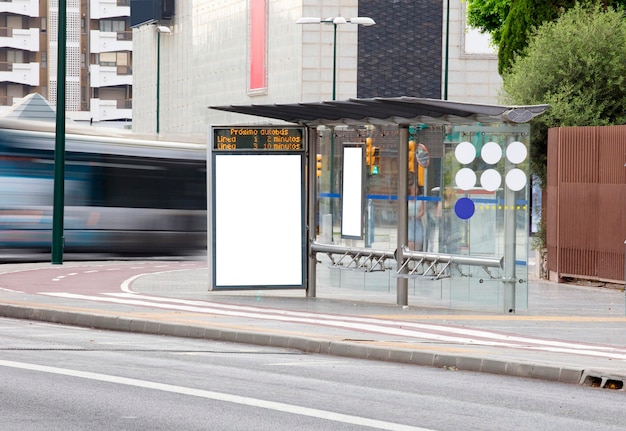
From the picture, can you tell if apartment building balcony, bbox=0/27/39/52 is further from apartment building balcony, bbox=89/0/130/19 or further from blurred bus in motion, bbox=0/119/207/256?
blurred bus in motion, bbox=0/119/207/256

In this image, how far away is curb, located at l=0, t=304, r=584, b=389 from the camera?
42.3ft

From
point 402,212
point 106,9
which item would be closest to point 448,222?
point 402,212

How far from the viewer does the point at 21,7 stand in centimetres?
11638

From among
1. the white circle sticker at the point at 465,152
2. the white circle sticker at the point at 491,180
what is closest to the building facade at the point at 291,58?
the white circle sticker at the point at 465,152

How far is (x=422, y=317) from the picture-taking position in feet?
61.4

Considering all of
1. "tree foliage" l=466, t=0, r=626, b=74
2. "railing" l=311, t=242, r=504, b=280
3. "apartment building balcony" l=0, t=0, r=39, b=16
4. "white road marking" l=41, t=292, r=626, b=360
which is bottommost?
"white road marking" l=41, t=292, r=626, b=360

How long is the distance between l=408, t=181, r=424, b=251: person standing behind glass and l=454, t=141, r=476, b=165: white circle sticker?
87 cm

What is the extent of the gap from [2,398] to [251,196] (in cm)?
1108

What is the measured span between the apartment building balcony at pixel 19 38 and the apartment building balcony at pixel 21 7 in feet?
4.49

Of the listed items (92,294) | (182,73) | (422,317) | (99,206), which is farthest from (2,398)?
(182,73)

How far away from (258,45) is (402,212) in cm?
6192

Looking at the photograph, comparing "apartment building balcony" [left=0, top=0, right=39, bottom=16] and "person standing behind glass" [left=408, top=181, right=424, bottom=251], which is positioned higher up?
"apartment building balcony" [left=0, top=0, right=39, bottom=16]

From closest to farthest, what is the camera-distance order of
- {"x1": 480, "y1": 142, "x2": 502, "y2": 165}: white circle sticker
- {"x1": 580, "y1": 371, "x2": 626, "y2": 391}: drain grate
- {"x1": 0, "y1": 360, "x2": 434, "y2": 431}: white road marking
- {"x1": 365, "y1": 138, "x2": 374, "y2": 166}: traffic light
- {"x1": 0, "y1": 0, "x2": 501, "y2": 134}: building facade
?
1. {"x1": 0, "y1": 360, "x2": 434, "y2": 431}: white road marking
2. {"x1": 580, "y1": 371, "x2": 626, "y2": 391}: drain grate
3. {"x1": 480, "y1": 142, "x2": 502, "y2": 165}: white circle sticker
4. {"x1": 365, "y1": 138, "x2": 374, "y2": 166}: traffic light
5. {"x1": 0, "y1": 0, "x2": 501, "y2": 134}: building facade

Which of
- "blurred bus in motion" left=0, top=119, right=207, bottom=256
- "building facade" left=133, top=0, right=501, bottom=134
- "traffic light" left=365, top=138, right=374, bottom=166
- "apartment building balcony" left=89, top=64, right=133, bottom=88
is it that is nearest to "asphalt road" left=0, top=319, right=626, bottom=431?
"traffic light" left=365, top=138, right=374, bottom=166
